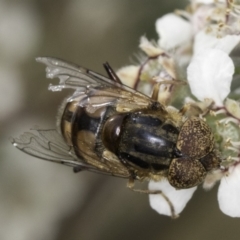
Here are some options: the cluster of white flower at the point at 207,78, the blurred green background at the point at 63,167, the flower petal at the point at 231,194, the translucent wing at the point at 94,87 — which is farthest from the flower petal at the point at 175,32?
the blurred green background at the point at 63,167

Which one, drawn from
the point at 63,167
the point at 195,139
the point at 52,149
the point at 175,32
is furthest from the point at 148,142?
the point at 63,167

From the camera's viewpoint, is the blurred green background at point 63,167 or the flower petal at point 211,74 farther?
the blurred green background at point 63,167

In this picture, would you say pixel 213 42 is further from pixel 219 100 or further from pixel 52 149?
pixel 52 149

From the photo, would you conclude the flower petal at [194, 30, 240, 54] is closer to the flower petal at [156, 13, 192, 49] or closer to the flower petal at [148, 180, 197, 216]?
the flower petal at [156, 13, 192, 49]

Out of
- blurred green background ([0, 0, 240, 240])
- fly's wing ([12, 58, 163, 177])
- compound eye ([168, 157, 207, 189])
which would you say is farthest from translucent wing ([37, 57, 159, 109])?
blurred green background ([0, 0, 240, 240])

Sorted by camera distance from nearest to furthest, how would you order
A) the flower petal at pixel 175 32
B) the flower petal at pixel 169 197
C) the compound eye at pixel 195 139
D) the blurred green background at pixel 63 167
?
1. the compound eye at pixel 195 139
2. the flower petal at pixel 169 197
3. the flower petal at pixel 175 32
4. the blurred green background at pixel 63 167

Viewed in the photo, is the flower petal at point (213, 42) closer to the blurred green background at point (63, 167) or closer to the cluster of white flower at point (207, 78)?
the cluster of white flower at point (207, 78)

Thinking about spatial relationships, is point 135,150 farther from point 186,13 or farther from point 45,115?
point 45,115
